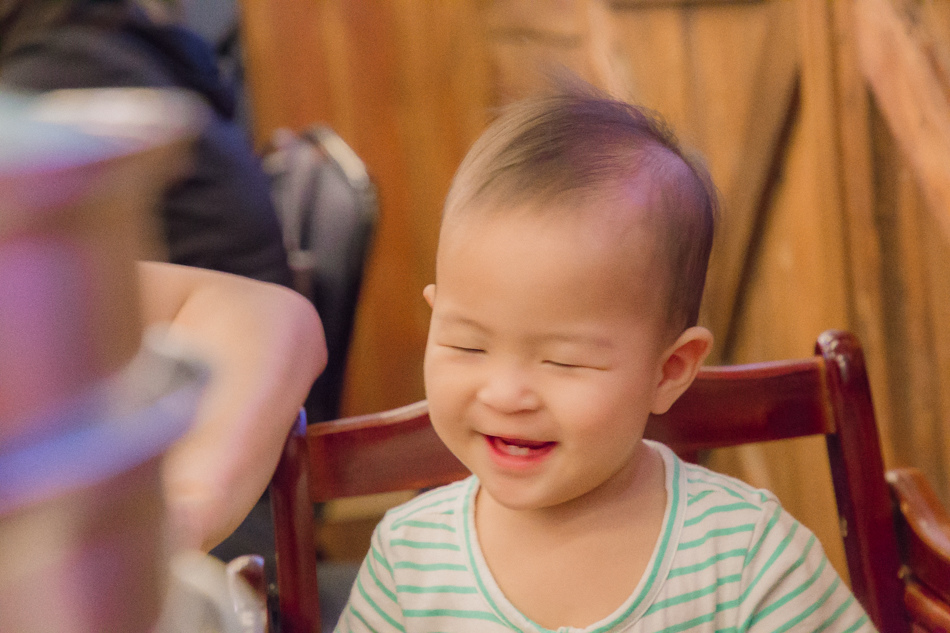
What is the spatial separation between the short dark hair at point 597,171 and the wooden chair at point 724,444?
187 mm

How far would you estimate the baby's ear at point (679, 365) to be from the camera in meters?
0.68

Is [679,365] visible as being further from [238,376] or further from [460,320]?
[238,376]

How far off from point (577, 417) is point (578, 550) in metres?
0.14

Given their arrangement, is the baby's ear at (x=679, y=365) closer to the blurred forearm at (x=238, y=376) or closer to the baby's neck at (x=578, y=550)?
the baby's neck at (x=578, y=550)

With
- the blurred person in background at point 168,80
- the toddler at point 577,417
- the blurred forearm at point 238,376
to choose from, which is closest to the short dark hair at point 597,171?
the toddler at point 577,417

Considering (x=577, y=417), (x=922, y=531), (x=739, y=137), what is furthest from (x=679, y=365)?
(x=739, y=137)

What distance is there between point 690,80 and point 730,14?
0.17m

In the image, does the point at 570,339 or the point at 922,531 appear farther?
the point at 922,531

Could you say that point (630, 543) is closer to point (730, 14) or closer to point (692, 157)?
point (692, 157)

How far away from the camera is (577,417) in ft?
2.04

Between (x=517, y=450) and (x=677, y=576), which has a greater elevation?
(x=517, y=450)

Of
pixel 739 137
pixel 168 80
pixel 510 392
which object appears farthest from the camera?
pixel 739 137

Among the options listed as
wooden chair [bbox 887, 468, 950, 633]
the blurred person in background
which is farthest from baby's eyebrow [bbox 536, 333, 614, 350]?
the blurred person in background

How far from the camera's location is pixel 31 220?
19 cm
